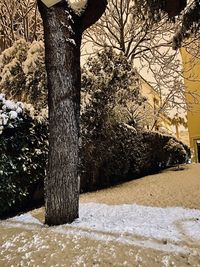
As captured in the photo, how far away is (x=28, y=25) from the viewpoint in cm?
891

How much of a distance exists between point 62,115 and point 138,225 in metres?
1.51

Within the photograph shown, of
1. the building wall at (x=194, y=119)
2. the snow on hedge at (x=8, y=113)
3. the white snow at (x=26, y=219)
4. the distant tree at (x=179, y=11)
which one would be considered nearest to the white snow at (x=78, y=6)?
the distant tree at (x=179, y=11)

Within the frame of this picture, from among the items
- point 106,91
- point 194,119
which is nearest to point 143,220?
point 106,91

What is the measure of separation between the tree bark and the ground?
240 millimetres

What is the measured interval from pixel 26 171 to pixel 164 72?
628 centimetres

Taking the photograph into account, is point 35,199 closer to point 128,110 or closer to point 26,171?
point 26,171

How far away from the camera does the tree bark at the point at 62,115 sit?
145 inches

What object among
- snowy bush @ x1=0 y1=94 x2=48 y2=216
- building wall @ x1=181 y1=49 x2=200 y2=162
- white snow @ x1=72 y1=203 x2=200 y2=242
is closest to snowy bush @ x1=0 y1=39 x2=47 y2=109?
snowy bush @ x1=0 y1=94 x2=48 y2=216

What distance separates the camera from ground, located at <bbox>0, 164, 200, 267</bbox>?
2.65 m

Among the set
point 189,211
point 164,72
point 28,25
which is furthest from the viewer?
point 164,72

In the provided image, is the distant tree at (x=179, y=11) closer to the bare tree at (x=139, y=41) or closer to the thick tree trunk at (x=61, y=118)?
the thick tree trunk at (x=61, y=118)

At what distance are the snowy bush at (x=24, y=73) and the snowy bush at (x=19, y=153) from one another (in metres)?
1.44

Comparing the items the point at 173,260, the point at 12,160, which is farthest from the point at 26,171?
the point at 173,260

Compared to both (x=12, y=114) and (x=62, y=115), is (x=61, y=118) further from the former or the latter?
(x=12, y=114)
